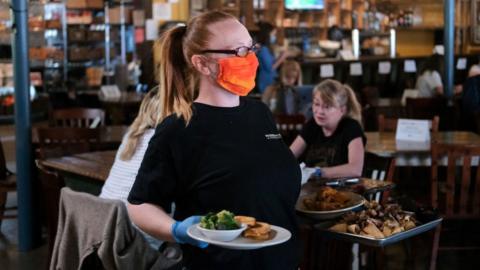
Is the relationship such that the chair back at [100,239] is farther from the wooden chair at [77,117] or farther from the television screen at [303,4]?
the television screen at [303,4]

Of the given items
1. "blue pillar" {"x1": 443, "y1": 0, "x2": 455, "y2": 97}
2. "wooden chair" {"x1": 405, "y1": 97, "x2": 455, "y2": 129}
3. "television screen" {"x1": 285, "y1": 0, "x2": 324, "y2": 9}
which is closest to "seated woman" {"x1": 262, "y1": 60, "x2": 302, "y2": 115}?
"wooden chair" {"x1": 405, "y1": 97, "x2": 455, "y2": 129}

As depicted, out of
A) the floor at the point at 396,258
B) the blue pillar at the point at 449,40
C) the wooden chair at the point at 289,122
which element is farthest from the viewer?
the blue pillar at the point at 449,40

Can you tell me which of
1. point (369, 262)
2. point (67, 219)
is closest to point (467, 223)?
point (369, 262)

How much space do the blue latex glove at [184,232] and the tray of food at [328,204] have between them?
3.19ft

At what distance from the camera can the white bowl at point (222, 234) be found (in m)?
1.75

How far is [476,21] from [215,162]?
1163 cm

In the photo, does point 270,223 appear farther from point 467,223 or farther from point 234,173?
point 467,223

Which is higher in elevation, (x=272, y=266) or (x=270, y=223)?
(x=270, y=223)

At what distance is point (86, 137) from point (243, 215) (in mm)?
3543

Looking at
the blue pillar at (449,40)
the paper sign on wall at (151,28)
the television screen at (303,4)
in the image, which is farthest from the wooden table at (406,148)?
the television screen at (303,4)

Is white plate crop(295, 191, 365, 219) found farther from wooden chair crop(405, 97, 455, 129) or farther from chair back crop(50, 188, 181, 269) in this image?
wooden chair crop(405, 97, 455, 129)

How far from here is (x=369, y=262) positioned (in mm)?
4750

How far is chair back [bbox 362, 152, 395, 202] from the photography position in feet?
12.8

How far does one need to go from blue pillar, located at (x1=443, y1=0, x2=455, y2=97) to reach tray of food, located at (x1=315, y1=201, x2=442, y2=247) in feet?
17.3
